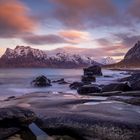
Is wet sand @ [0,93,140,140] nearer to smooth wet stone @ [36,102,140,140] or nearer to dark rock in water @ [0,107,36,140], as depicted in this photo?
smooth wet stone @ [36,102,140,140]

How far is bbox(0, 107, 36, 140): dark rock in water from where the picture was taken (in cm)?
818

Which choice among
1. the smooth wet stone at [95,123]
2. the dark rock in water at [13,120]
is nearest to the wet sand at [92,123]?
the smooth wet stone at [95,123]

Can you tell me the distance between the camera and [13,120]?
8.89 meters

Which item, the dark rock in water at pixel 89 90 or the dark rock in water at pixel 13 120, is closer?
the dark rock in water at pixel 13 120

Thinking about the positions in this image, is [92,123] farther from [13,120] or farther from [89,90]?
[89,90]

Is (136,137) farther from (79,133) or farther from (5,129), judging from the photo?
(5,129)

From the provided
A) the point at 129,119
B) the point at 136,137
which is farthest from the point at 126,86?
the point at 136,137

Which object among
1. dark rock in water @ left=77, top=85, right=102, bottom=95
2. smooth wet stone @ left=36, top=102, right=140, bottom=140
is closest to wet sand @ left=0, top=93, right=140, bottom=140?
smooth wet stone @ left=36, top=102, right=140, bottom=140

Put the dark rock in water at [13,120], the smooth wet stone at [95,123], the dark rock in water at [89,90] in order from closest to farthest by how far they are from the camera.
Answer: the smooth wet stone at [95,123]
the dark rock in water at [13,120]
the dark rock in water at [89,90]

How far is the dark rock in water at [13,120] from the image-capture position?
26.8 ft

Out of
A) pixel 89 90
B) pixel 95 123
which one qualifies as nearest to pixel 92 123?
pixel 95 123

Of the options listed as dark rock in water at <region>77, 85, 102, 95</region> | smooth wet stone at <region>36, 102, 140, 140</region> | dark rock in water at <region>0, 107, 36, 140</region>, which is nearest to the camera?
A: smooth wet stone at <region>36, 102, 140, 140</region>

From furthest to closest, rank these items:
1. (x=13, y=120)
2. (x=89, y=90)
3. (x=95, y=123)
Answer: (x=89, y=90) → (x=13, y=120) → (x=95, y=123)

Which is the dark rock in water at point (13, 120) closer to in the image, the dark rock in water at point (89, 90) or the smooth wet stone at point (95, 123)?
the smooth wet stone at point (95, 123)
